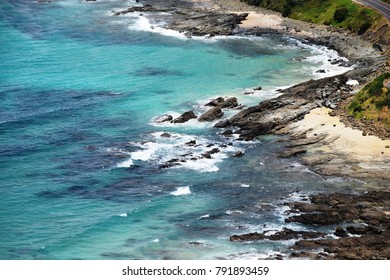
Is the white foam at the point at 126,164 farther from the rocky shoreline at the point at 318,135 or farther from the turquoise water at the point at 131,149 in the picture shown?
the rocky shoreline at the point at 318,135

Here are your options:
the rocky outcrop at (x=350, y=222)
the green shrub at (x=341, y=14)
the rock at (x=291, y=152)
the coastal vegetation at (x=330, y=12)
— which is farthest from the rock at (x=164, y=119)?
the green shrub at (x=341, y=14)

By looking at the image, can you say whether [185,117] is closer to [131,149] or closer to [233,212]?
[131,149]

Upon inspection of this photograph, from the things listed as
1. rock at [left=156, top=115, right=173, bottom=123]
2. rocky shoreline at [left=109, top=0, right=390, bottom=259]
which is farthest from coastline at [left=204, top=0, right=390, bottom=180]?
rock at [left=156, top=115, right=173, bottom=123]

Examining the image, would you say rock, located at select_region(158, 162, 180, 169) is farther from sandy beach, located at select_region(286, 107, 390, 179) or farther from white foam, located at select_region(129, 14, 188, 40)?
white foam, located at select_region(129, 14, 188, 40)

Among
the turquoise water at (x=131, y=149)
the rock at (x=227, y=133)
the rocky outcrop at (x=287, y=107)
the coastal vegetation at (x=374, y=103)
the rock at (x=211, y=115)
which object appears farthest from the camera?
the rock at (x=211, y=115)

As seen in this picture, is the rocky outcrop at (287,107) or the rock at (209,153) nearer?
the rock at (209,153)
